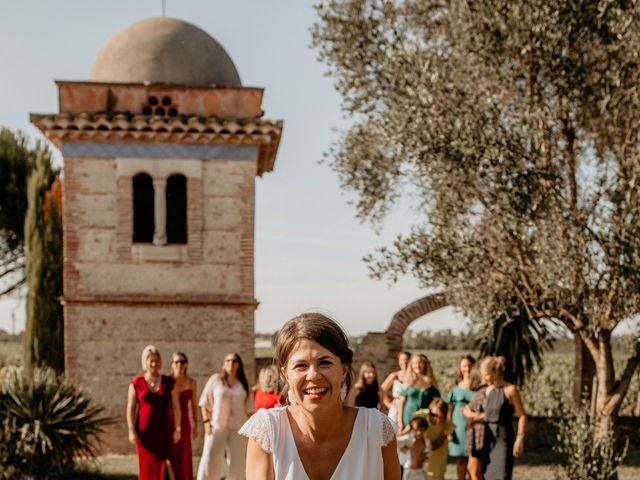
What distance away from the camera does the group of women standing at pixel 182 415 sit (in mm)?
9914

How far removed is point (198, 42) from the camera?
18.2m

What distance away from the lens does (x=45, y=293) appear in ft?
68.1

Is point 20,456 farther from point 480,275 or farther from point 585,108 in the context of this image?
point 585,108

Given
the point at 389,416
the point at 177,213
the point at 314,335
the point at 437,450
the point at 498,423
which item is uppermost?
the point at 177,213

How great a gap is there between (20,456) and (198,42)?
9082 millimetres

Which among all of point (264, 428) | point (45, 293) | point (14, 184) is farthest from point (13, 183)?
point (264, 428)

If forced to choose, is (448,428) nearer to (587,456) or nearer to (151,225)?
(587,456)

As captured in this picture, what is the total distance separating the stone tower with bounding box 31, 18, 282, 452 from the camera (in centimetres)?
1650

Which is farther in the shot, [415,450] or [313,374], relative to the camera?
[415,450]

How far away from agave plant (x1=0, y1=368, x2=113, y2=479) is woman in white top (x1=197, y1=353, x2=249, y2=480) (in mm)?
2521

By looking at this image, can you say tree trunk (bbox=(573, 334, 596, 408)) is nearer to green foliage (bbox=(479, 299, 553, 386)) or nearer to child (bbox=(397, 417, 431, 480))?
green foliage (bbox=(479, 299, 553, 386))

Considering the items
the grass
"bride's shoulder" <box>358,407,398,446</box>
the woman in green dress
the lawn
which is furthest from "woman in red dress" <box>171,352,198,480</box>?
"bride's shoulder" <box>358,407,398,446</box>

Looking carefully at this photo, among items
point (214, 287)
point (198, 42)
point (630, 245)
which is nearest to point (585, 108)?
point (630, 245)

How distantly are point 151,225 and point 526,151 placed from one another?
25.6 ft
